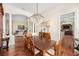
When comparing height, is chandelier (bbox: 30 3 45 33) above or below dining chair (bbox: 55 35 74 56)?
above

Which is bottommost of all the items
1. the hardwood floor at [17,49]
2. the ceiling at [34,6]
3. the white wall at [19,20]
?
the hardwood floor at [17,49]

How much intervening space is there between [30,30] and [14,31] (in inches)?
10.4

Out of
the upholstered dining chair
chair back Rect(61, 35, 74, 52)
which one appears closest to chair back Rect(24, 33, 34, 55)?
the upholstered dining chair

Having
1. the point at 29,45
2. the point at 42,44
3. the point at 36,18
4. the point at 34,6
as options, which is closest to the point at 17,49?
the point at 29,45

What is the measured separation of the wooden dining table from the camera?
2061 millimetres

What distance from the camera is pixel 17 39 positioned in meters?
2.08

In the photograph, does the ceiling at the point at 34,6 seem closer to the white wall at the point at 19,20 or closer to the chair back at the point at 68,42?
the white wall at the point at 19,20

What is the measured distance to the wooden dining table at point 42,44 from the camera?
6.76ft

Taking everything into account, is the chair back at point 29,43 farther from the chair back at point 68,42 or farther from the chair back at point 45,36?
the chair back at point 68,42

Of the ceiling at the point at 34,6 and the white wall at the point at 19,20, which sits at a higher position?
the ceiling at the point at 34,6

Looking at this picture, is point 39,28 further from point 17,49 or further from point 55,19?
point 17,49

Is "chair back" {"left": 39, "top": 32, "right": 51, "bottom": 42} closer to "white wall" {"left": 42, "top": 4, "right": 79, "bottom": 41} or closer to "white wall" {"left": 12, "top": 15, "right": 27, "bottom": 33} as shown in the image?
"white wall" {"left": 42, "top": 4, "right": 79, "bottom": 41}

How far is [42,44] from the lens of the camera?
207 centimetres

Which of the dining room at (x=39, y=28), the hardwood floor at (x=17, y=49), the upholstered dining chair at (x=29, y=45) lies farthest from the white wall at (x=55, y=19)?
the hardwood floor at (x=17, y=49)
